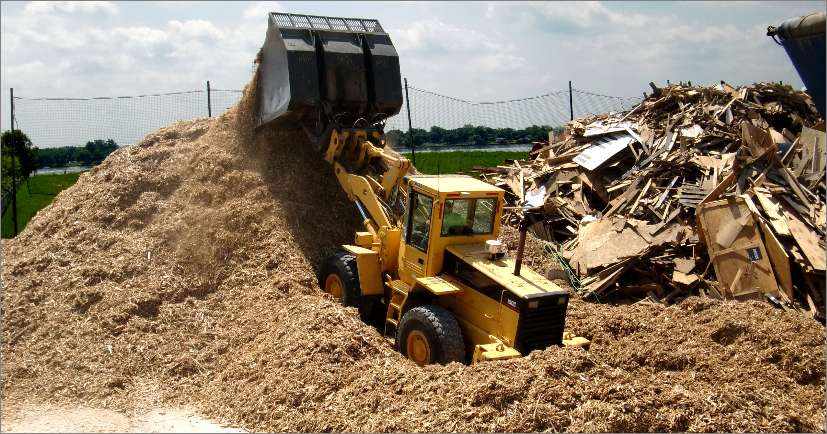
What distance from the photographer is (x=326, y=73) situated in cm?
1163

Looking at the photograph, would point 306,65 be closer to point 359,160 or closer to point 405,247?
point 359,160

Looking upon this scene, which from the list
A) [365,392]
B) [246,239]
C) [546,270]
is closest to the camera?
[365,392]

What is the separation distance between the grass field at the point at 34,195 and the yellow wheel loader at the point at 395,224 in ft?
22.8

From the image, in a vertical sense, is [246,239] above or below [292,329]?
above

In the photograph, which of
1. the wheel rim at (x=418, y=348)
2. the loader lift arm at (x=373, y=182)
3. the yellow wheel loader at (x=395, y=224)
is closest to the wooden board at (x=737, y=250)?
the yellow wheel loader at (x=395, y=224)

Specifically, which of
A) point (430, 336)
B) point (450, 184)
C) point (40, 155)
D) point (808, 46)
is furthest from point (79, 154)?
point (808, 46)

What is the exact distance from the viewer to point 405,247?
30.3ft

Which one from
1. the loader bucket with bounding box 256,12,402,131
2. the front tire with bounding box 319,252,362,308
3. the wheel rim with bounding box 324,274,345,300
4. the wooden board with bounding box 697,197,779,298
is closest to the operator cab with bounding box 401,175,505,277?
the front tire with bounding box 319,252,362,308

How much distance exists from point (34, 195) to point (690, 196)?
603 inches

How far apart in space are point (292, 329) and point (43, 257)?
4589mm

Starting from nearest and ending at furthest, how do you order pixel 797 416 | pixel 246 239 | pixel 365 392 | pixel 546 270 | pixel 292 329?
1. pixel 797 416
2. pixel 365 392
3. pixel 292 329
4. pixel 246 239
5. pixel 546 270

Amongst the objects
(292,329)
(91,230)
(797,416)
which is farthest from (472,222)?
(91,230)

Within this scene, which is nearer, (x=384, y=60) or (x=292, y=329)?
(x=292, y=329)

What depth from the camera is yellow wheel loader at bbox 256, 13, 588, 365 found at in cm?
815
